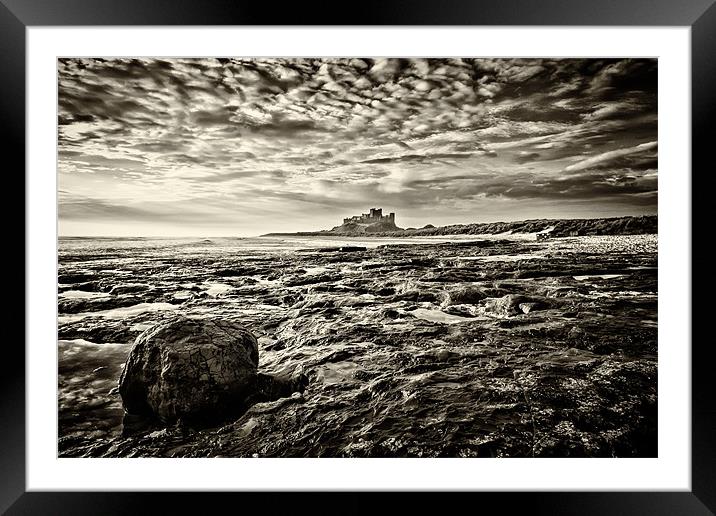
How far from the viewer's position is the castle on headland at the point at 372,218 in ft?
5.18

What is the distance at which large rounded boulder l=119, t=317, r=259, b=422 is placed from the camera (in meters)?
1.41

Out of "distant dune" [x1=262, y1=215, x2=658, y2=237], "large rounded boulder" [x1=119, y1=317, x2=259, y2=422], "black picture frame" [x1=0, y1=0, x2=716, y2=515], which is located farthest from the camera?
"distant dune" [x1=262, y1=215, x2=658, y2=237]

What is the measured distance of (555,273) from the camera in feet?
5.38

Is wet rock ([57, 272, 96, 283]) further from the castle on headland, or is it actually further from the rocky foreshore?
the castle on headland

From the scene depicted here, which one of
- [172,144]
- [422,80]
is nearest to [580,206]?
[422,80]

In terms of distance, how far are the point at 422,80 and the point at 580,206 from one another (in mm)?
865

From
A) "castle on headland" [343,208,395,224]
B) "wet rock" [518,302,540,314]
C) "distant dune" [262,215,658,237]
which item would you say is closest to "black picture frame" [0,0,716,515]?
"distant dune" [262,215,658,237]

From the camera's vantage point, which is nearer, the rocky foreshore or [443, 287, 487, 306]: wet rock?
the rocky foreshore

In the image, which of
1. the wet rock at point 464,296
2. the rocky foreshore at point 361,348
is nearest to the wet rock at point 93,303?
the rocky foreshore at point 361,348
